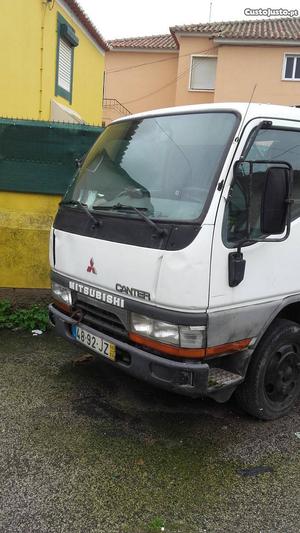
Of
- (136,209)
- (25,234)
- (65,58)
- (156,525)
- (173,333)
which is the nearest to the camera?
(156,525)

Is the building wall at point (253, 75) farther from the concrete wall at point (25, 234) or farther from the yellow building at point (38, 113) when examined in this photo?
the concrete wall at point (25, 234)

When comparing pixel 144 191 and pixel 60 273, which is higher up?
pixel 144 191

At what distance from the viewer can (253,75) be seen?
20844mm

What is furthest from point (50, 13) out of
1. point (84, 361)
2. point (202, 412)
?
point (202, 412)

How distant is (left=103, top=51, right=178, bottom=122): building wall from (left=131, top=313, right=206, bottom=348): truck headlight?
Result: 23.2 metres

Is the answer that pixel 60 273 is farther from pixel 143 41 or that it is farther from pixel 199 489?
pixel 143 41

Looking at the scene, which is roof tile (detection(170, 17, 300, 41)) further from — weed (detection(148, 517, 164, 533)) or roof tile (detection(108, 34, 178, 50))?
weed (detection(148, 517, 164, 533))

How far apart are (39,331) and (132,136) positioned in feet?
8.23

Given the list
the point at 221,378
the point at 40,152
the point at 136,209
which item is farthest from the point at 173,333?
Answer: the point at 40,152

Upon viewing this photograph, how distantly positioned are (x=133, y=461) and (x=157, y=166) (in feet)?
6.28

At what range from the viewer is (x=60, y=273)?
142 inches

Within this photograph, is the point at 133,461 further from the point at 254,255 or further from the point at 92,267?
the point at 254,255

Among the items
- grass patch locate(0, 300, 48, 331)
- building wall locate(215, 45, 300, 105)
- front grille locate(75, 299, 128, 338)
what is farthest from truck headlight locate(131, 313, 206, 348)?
building wall locate(215, 45, 300, 105)

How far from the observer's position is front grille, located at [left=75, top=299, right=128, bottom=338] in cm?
313
